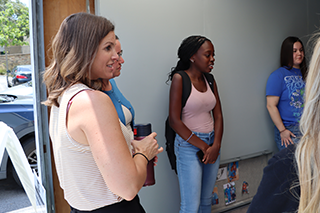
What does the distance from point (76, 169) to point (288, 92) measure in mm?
2517

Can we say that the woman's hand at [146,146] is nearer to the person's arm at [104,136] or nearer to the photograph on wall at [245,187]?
the person's arm at [104,136]

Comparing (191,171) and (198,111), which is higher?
(198,111)

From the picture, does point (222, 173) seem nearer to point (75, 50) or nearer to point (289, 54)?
point (289, 54)

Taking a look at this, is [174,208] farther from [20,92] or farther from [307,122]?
[307,122]

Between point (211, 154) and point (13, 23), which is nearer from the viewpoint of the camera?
point (13, 23)

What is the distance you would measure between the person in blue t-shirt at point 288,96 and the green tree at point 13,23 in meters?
2.47

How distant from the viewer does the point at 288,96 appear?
2.71 metres

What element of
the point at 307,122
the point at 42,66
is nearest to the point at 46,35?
the point at 42,66

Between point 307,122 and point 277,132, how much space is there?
253 cm

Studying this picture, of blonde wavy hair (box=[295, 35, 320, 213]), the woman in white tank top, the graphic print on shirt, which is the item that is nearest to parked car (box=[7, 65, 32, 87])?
the woman in white tank top

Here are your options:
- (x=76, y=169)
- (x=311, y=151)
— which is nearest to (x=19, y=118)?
(x=76, y=169)

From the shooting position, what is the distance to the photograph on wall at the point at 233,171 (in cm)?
289

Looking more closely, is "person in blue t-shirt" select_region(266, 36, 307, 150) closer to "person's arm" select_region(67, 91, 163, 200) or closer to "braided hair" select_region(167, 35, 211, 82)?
"braided hair" select_region(167, 35, 211, 82)

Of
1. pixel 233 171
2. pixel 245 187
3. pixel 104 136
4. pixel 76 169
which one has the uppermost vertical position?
pixel 104 136
